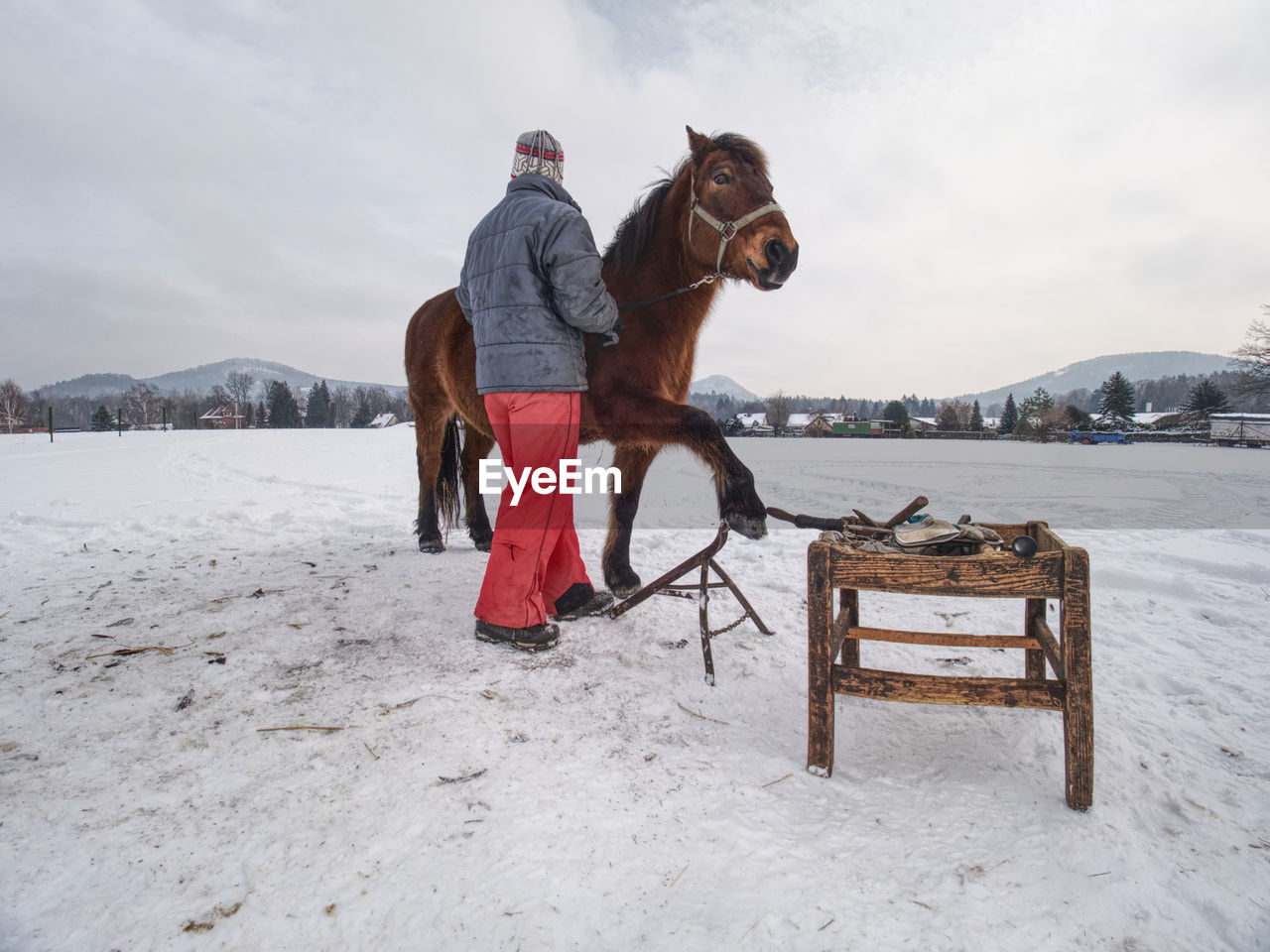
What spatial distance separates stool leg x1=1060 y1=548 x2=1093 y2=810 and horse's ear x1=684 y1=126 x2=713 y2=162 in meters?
2.59

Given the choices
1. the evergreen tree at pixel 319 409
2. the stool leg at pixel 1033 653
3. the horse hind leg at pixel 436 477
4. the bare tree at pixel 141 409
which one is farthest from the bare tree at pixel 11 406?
the stool leg at pixel 1033 653

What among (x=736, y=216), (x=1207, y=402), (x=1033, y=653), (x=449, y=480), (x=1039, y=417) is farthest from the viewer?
(x=1039, y=417)

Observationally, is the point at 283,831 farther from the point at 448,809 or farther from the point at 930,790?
the point at 930,790

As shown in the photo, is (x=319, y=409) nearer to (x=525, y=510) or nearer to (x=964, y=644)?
(x=525, y=510)

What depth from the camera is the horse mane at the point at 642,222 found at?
3.08 metres

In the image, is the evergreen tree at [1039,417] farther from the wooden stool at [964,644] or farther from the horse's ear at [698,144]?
the wooden stool at [964,644]

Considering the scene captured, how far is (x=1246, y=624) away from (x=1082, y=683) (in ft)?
7.62

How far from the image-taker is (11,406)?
206ft

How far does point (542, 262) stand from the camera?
8.89 ft

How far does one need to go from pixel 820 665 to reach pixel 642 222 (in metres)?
2.65

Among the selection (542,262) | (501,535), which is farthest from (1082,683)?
(542,262)

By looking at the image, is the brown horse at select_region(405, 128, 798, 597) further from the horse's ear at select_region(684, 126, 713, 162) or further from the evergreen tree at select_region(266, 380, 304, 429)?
the evergreen tree at select_region(266, 380, 304, 429)

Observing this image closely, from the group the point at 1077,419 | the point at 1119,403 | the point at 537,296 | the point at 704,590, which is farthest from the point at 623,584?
the point at 1119,403

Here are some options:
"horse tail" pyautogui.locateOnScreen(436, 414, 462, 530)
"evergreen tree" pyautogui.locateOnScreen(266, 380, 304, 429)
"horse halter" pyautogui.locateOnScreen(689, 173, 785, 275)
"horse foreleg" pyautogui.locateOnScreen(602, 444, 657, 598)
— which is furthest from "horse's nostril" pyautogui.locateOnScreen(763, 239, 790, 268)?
"evergreen tree" pyautogui.locateOnScreen(266, 380, 304, 429)
